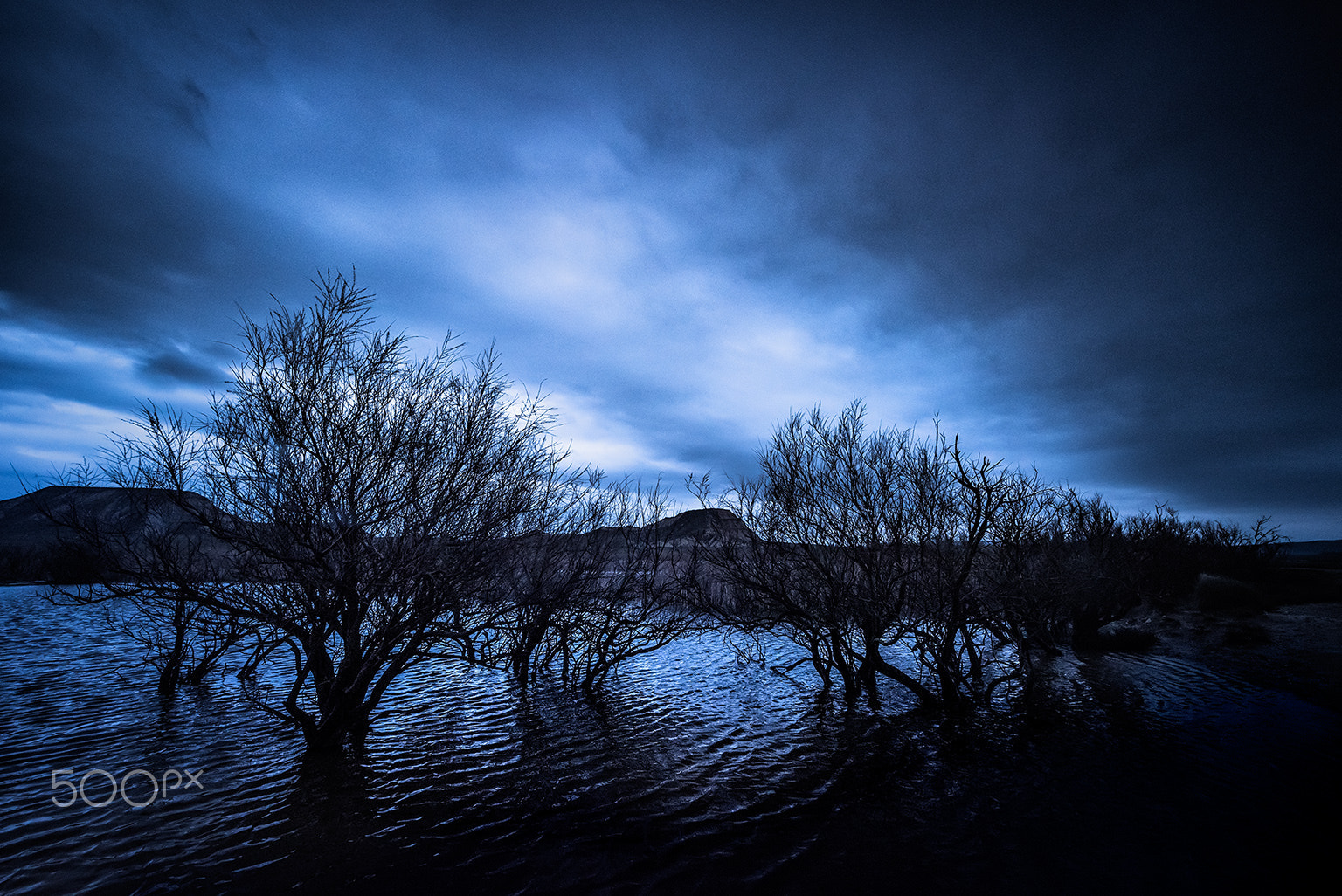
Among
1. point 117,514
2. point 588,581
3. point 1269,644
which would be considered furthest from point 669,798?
point 1269,644

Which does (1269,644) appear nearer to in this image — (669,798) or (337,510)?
(669,798)

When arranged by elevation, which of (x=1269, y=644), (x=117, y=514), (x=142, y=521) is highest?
(x=117, y=514)

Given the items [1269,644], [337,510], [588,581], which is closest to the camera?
[337,510]

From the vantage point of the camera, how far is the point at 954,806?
27.2 feet

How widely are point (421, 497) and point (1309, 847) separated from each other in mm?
13605

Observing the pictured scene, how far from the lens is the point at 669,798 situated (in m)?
8.42

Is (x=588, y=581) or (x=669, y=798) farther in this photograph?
(x=588, y=581)

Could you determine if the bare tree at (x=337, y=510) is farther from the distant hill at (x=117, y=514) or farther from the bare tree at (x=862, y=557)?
the bare tree at (x=862, y=557)

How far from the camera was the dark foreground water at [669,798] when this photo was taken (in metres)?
6.36

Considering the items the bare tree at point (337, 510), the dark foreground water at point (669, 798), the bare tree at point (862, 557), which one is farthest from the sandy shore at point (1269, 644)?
the bare tree at point (337, 510)

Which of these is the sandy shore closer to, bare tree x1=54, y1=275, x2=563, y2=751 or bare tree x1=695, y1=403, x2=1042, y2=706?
bare tree x1=695, y1=403, x2=1042, y2=706

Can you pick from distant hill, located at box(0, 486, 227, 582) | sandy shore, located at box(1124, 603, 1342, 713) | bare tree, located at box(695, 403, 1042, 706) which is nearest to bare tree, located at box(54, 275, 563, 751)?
distant hill, located at box(0, 486, 227, 582)

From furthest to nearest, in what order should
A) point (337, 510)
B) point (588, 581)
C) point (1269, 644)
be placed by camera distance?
1. point (1269, 644)
2. point (588, 581)
3. point (337, 510)

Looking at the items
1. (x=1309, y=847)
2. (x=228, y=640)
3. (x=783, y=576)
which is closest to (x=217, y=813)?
(x=228, y=640)
